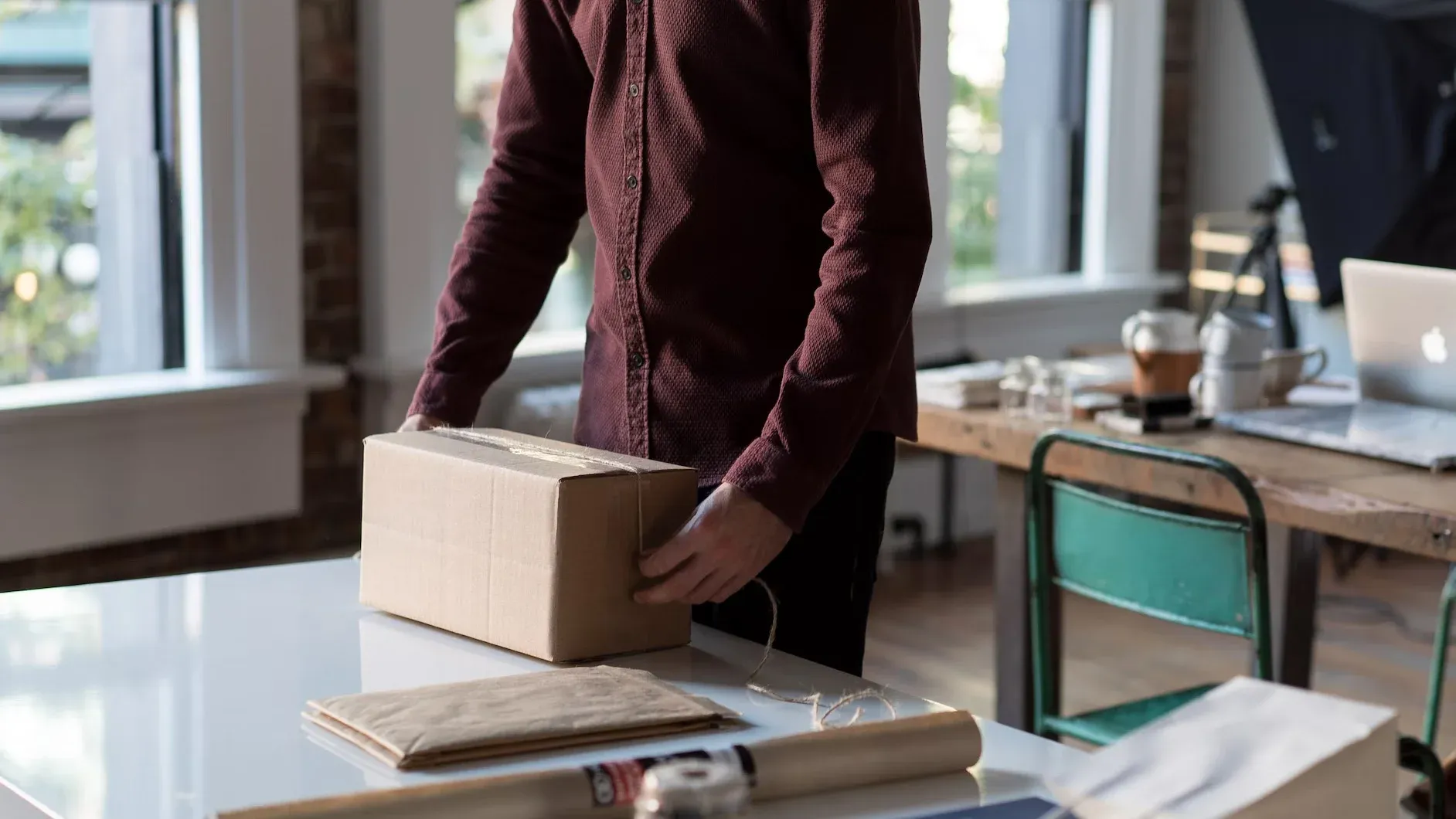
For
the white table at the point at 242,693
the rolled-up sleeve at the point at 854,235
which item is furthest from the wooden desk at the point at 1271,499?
the white table at the point at 242,693

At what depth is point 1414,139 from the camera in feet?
15.9

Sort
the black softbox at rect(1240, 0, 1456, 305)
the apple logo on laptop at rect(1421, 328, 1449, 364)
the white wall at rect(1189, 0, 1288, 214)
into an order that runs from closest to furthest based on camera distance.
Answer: the apple logo on laptop at rect(1421, 328, 1449, 364)
the black softbox at rect(1240, 0, 1456, 305)
the white wall at rect(1189, 0, 1288, 214)

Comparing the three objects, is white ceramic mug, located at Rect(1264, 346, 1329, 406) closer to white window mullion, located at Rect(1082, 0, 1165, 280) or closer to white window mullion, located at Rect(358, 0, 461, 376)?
white window mullion, located at Rect(358, 0, 461, 376)

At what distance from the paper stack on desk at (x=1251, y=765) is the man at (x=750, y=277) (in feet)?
1.49

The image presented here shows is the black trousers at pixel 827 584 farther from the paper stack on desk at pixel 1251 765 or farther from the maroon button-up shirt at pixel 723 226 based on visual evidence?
the paper stack on desk at pixel 1251 765

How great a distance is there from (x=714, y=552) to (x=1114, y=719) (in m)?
1.24

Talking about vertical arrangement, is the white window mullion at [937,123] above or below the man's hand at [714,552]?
above

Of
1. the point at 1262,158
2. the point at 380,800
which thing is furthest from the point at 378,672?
the point at 1262,158

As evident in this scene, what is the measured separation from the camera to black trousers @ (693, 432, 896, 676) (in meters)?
1.62

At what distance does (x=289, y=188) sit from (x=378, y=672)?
244 centimetres

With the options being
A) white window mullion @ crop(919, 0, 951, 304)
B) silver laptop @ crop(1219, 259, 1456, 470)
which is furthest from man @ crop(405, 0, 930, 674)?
white window mullion @ crop(919, 0, 951, 304)

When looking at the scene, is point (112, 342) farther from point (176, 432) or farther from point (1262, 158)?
point (1262, 158)

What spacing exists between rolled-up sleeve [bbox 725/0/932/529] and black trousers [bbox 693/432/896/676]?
13 centimetres

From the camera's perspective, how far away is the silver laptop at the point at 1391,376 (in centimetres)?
267
